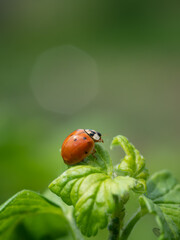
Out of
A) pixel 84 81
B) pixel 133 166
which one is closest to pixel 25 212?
pixel 133 166

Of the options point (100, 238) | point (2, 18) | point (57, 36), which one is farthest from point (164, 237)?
point (2, 18)

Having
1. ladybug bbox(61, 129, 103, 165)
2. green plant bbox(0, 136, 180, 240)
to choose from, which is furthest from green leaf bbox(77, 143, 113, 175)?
ladybug bbox(61, 129, 103, 165)

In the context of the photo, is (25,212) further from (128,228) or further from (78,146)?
(78,146)

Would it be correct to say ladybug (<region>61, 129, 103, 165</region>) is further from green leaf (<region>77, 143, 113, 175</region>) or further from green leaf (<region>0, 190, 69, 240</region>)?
green leaf (<region>0, 190, 69, 240</region>)

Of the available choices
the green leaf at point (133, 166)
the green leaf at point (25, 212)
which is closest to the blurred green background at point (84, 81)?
the green leaf at point (25, 212)

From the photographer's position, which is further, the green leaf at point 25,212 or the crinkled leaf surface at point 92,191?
the green leaf at point 25,212

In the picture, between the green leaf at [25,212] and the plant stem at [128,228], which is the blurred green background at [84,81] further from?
the plant stem at [128,228]

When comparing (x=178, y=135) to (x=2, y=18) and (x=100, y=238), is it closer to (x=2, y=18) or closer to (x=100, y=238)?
(x=100, y=238)

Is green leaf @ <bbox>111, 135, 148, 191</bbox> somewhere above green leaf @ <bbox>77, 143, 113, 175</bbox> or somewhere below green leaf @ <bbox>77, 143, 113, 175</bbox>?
below
